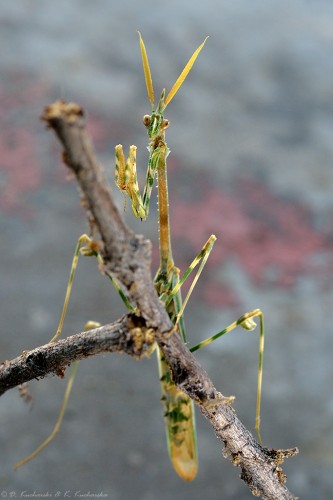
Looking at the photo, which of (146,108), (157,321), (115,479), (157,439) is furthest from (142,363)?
(157,321)

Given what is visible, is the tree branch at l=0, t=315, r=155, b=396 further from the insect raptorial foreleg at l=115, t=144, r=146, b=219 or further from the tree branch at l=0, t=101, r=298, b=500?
the insect raptorial foreleg at l=115, t=144, r=146, b=219

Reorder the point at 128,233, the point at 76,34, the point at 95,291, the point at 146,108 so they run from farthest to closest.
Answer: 1. the point at 76,34
2. the point at 146,108
3. the point at 95,291
4. the point at 128,233

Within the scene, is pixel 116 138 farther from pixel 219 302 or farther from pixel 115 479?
pixel 115 479

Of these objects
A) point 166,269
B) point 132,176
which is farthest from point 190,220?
point 132,176

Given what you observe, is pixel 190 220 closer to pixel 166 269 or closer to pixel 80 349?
pixel 166 269

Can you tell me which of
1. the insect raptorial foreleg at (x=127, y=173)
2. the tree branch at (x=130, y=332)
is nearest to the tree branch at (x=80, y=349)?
the tree branch at (x=130, y=332)

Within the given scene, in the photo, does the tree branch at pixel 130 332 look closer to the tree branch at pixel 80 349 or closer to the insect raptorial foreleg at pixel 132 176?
the tree branch at pixel 80 349

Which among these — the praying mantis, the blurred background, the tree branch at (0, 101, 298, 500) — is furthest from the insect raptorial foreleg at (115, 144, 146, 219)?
the blurred background
